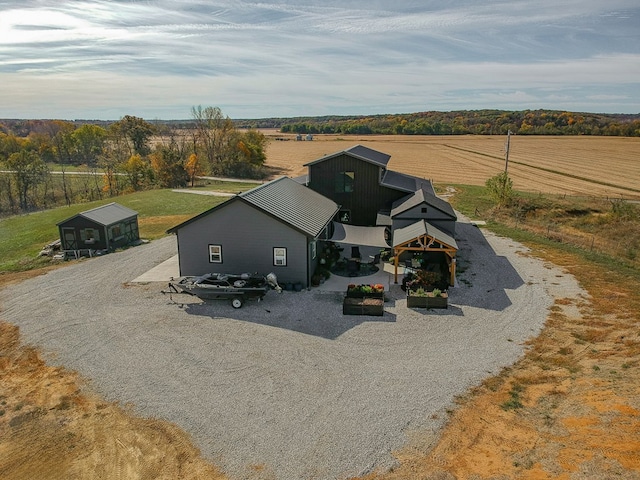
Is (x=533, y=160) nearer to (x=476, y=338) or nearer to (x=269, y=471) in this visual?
(x=476, y=338)

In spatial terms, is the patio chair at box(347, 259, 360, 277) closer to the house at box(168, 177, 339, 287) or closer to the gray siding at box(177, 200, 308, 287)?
the house at box(168, 177, 339, 287)

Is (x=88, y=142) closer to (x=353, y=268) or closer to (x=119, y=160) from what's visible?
(x=119, y=160)

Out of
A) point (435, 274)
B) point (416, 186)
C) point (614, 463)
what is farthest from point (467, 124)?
point (614, 463)

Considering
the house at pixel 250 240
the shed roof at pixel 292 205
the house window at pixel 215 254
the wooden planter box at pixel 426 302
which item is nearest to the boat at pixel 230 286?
the house at pixel 250 240

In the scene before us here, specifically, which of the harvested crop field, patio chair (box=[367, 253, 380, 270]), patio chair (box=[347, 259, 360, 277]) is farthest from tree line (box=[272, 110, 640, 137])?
patio chair (box=[347, 259, 360, 277])

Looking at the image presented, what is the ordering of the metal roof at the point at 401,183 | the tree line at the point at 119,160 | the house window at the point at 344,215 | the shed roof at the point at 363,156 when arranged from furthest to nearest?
the tree line at the point at 119,160, the house window at the point at 344,215, the metal roof at the point at 401,183, the shed roof at the point at 363,156

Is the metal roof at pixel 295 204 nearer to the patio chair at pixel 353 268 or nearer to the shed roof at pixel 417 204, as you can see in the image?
the patio chair at pixel 353 268

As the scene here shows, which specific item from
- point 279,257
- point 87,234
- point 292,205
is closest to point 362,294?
point 279,257
